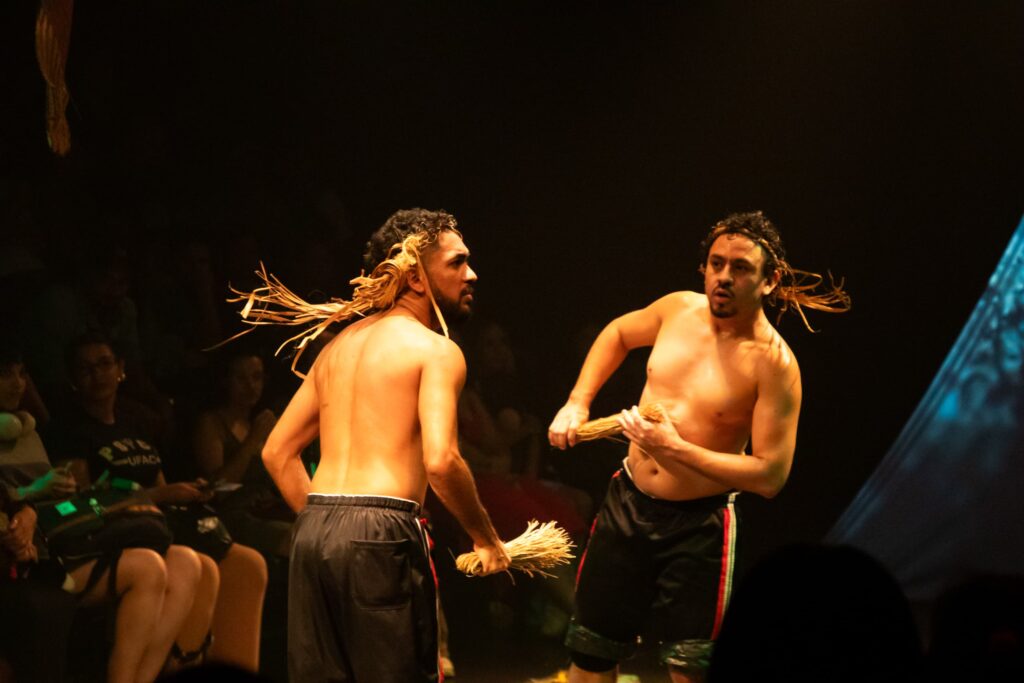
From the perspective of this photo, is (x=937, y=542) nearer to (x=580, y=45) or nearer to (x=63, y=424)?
(x=580, y=45)

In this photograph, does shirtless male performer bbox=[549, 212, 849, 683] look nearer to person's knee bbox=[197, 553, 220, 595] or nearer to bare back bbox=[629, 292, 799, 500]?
bare back bbox=[629, 292, 799, 500]

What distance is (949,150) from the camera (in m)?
6.11

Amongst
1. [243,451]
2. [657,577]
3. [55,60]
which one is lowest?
[657,577]

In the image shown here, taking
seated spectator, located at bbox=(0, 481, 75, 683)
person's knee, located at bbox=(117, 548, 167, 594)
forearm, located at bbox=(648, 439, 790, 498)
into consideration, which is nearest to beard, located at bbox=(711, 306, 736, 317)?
forearm, located at bbox=(648, 439, 790, 498)

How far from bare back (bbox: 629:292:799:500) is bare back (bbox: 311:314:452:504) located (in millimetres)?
992

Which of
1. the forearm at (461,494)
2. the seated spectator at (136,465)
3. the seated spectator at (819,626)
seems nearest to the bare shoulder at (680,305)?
the forearm at (461,494)

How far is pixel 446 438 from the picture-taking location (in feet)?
9.84

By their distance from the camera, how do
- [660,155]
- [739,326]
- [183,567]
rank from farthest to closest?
1. [660,155]
2. [183,567]
3. [739,326]

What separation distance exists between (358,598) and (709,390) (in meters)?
1.40

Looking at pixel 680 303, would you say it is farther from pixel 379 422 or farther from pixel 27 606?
pixel 27 606

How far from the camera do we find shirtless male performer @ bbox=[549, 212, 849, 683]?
3717 mm

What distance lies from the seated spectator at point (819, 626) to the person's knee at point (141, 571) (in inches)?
136

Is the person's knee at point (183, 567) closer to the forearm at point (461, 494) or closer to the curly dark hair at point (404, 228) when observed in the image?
the curly dark hair at point (404, 228)

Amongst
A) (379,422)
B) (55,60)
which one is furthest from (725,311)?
(55,60)
